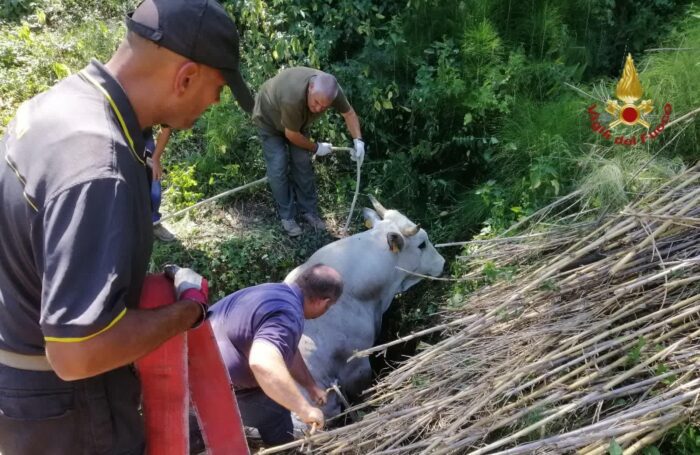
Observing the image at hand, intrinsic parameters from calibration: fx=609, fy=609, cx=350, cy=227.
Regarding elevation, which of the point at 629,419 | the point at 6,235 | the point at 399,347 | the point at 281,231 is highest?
the point at 6,235

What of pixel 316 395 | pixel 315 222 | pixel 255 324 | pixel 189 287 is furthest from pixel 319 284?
pixel 315 222

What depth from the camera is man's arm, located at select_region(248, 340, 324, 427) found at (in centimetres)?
279

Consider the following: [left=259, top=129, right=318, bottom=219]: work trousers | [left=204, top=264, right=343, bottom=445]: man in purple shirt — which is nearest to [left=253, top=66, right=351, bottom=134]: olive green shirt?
[left=259, top=129, right=318, bottom=219]: work trousers

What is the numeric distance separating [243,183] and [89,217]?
16.6 feet

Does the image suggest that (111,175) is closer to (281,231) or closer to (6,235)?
(6,235)

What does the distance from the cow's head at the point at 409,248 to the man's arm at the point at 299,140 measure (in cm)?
Answer: 83

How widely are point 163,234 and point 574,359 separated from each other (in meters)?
4.03

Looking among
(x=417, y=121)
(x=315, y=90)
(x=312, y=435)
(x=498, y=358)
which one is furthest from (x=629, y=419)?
(x=417, y=121)

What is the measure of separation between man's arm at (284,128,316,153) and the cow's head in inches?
32.7

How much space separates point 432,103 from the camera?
6012 mm

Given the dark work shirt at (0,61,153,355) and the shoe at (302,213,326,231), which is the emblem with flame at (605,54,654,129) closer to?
the shoe at (302,213,326,231)

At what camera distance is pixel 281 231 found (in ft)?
19.6

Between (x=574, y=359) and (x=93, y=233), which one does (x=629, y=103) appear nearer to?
(x=574, y=359)

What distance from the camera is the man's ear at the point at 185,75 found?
1769mm
